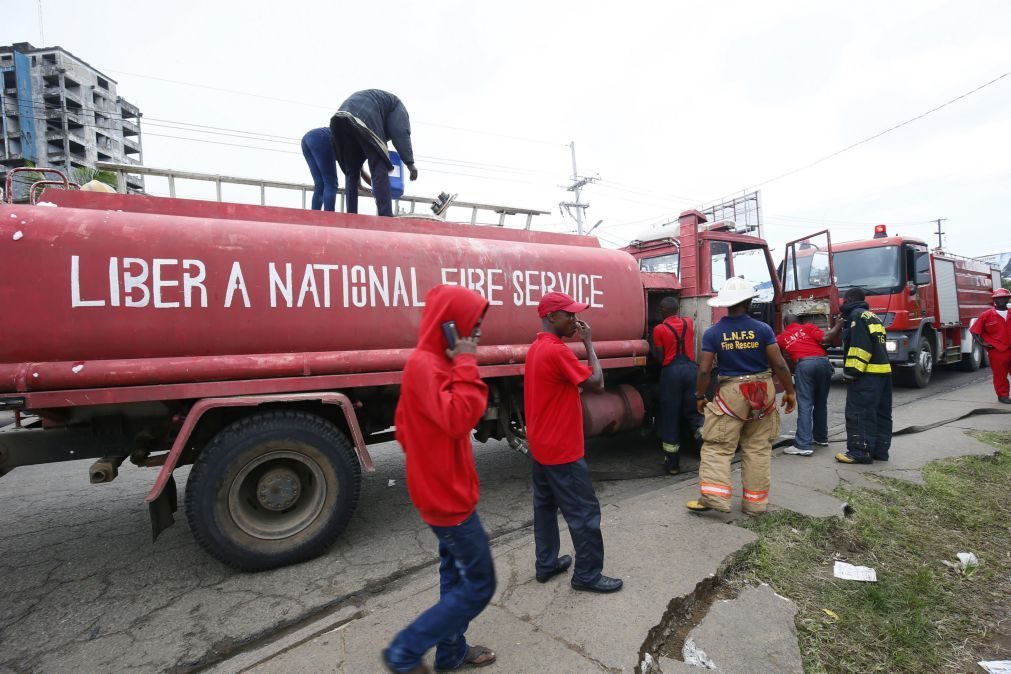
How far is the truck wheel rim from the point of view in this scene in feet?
10.4

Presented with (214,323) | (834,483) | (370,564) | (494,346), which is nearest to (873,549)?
(834,483)

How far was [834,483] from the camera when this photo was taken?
14.0 ft

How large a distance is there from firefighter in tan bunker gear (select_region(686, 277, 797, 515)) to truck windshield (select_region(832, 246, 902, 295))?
21.9 ft

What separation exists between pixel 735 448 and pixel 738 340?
31.0 inches

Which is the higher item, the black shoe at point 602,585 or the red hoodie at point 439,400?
the red hoodie at point 439,400

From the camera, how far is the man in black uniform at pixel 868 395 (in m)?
4.86

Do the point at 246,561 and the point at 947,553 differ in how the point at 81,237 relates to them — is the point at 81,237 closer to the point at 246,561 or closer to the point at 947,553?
the point at 246,561

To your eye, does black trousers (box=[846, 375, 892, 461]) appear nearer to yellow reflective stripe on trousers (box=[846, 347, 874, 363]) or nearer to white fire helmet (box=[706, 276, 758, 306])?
yellow reflective stripe on trousers (box=[846, 347, 874, 363])

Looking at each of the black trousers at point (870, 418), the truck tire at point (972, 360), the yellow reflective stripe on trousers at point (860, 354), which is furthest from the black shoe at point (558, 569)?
the truck tire at point (972, 360)

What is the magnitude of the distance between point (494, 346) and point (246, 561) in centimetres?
223

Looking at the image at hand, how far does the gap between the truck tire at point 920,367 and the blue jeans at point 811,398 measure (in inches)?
221

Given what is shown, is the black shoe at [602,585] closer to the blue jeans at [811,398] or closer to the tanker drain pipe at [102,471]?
the tanker drain pipe at [102,471]

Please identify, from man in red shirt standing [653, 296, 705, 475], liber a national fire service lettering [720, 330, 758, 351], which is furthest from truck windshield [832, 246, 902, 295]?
liber a national fire service lettering [720, 330, 758, 351]

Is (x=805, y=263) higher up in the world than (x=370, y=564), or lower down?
higher up
